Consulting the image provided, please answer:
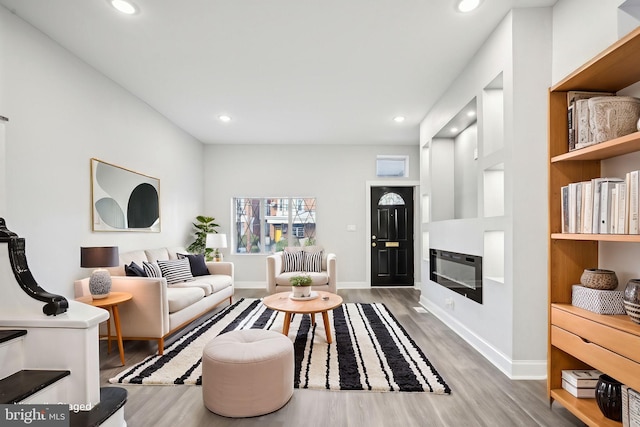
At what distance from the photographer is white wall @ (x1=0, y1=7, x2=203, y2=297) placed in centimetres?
240

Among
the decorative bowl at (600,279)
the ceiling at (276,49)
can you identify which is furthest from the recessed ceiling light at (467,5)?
the decorative bowl at (600,279)

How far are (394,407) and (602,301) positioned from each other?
1323 mm

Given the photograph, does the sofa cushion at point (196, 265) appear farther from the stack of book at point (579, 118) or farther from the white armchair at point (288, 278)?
the stack of book at point (579, 118)

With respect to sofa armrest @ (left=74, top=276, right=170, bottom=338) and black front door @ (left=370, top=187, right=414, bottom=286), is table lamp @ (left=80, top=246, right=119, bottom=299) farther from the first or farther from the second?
black front door @ (left=370, top=187, right=414, bottom=286)

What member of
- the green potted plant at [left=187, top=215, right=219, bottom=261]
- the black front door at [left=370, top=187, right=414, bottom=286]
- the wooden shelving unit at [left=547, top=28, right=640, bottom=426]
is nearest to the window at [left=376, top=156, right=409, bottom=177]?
the black front door at [left=370, top=187, right=414, bottom=286]

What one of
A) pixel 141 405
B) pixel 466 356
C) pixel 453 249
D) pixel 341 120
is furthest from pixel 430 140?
pixel 141 405

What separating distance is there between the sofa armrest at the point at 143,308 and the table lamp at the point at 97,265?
0.22m

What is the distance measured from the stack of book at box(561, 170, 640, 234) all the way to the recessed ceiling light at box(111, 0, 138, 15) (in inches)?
122

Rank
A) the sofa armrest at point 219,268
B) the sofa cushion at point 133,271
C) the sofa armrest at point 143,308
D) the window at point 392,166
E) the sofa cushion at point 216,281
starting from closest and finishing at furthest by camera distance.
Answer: the sofa armrest at point 143,308, the sofa cushion at point 133,271, the sofa cushion at point 216,281, the sofa armrest at point 219,268, the window at point 392,166

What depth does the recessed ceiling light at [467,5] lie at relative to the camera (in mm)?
2292

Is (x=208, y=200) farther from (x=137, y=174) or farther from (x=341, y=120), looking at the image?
(x=341, y=120)

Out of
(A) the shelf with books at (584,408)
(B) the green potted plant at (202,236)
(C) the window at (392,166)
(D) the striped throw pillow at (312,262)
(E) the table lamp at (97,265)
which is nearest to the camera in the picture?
(A) the shelf with books at (584,408)

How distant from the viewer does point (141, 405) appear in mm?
2100

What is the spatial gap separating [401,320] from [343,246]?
2.39 meters
